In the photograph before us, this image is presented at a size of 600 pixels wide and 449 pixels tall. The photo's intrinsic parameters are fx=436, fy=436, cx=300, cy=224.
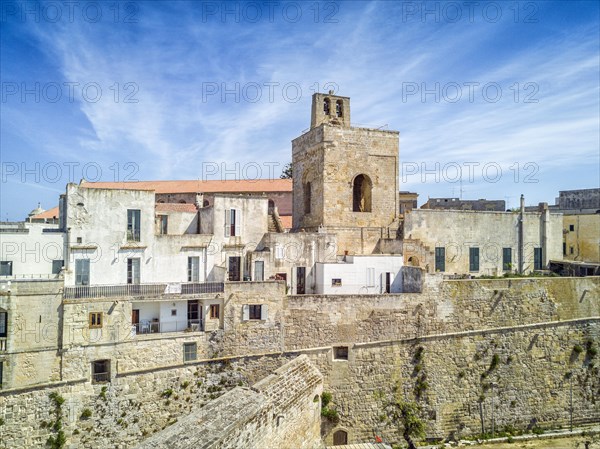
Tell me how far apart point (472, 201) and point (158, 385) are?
2727cm

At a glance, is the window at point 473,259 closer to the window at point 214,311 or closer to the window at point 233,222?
the window at point 233,222

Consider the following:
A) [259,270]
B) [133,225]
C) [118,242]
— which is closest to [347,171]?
[259,270]

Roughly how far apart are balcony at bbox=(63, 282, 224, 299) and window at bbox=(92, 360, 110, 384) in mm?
2602

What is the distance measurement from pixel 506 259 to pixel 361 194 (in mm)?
9429

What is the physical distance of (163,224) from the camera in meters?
24.1

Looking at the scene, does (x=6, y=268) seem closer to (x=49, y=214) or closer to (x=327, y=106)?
(x=327, y=106)

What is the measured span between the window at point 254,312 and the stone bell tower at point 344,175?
636 cm

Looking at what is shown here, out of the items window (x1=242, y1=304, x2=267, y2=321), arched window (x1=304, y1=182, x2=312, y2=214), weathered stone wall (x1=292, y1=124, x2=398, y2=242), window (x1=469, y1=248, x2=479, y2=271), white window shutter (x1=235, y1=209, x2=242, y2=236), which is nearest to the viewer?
window (x1=242, y1=304, x2=267, y2=321)

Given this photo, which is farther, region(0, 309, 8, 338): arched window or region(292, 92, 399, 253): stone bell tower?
region(292, 92, 399, 253): stone bell tower

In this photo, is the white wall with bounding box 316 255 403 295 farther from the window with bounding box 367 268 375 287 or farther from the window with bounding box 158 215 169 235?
the window with bounding box 158 215 169 235

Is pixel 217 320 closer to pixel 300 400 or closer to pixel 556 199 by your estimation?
pixel 300 400

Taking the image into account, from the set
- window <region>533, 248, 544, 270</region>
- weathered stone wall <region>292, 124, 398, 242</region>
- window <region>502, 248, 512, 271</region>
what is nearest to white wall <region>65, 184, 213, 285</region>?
weathered stone wall <region>292, 124, 398, 242</region>

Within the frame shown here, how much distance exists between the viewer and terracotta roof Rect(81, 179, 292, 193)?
40031mm

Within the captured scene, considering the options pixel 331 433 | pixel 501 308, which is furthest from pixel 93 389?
pixel 501 308
